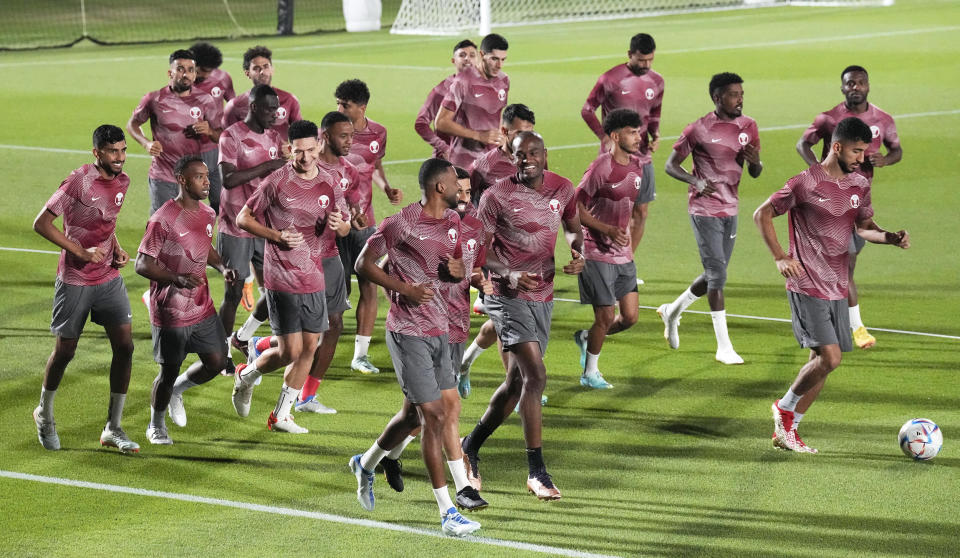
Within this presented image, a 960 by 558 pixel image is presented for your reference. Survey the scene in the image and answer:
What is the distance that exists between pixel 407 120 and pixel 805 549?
60.2 feet

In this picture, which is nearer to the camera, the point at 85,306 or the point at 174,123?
the point at 85,306

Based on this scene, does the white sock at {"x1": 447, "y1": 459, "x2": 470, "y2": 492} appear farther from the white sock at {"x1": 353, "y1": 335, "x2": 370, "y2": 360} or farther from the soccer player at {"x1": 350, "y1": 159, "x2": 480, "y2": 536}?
the white sock at {"x1": 353, "y1": 335, "x2": 370, "y2": 360}

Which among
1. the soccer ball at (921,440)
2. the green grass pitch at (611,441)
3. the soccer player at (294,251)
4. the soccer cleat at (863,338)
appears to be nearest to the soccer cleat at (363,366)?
the green grass pitch at (611,441)

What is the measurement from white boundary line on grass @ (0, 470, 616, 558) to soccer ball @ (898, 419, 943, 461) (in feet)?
8.62

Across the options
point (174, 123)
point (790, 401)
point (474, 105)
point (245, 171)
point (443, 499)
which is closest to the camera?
point (443, 499)

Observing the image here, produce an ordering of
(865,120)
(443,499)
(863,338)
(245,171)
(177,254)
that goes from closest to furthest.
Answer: (443,499) < (177,254) < (245,171) < (863,338) < (865,120)

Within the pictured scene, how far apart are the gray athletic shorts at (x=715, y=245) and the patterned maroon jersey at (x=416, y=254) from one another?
4.25 m

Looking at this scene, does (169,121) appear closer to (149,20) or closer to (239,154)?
(239,154)

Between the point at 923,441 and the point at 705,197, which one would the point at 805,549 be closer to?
the point at 923,441

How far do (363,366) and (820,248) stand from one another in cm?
400

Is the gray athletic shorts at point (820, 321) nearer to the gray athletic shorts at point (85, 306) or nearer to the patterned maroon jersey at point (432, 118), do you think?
the gray athletic shorts at point (85, 306)

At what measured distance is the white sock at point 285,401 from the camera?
386 inches

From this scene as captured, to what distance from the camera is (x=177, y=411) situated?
9.98m

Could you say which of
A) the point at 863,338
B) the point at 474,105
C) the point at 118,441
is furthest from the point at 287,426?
the point at 863,338
